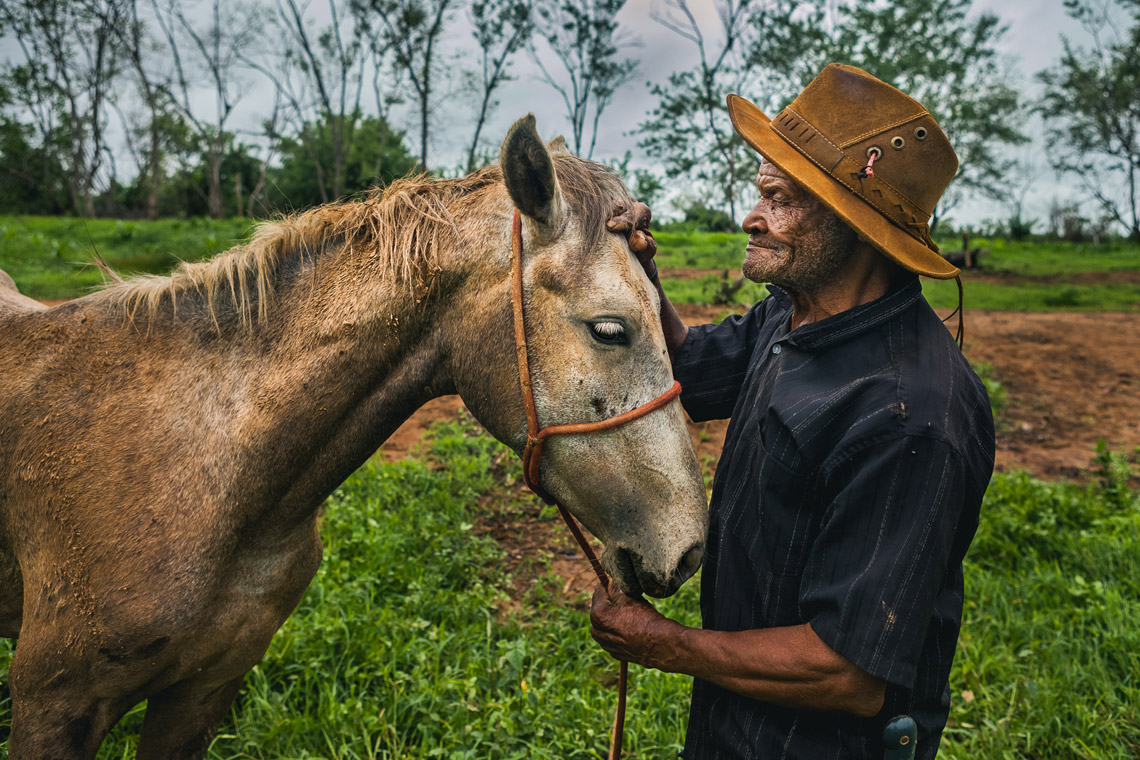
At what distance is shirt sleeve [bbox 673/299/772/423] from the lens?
228 cm

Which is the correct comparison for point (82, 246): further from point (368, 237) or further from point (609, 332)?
point (609, 332)

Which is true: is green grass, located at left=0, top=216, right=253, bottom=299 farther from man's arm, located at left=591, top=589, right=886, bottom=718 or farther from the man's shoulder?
the man's shoulder

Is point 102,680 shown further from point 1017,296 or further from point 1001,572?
point 1017,296

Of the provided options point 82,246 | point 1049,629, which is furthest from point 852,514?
point 82,246

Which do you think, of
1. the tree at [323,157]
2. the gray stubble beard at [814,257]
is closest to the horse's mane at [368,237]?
the gray stubble beard at [814,257]

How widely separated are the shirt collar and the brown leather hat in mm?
90

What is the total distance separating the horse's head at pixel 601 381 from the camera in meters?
1.64

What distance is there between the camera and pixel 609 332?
1.66 m

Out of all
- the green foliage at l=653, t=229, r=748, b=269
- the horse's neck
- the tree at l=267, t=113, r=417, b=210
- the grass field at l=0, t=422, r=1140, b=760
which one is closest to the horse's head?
the horse's neck

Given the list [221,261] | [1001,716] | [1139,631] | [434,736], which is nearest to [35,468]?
A: [221,261]

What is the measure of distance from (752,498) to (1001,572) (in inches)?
150

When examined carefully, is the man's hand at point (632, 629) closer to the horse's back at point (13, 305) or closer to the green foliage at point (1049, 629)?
the horse's back at point (13, 305)

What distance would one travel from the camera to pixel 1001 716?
3.21m

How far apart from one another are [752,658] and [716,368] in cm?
101
